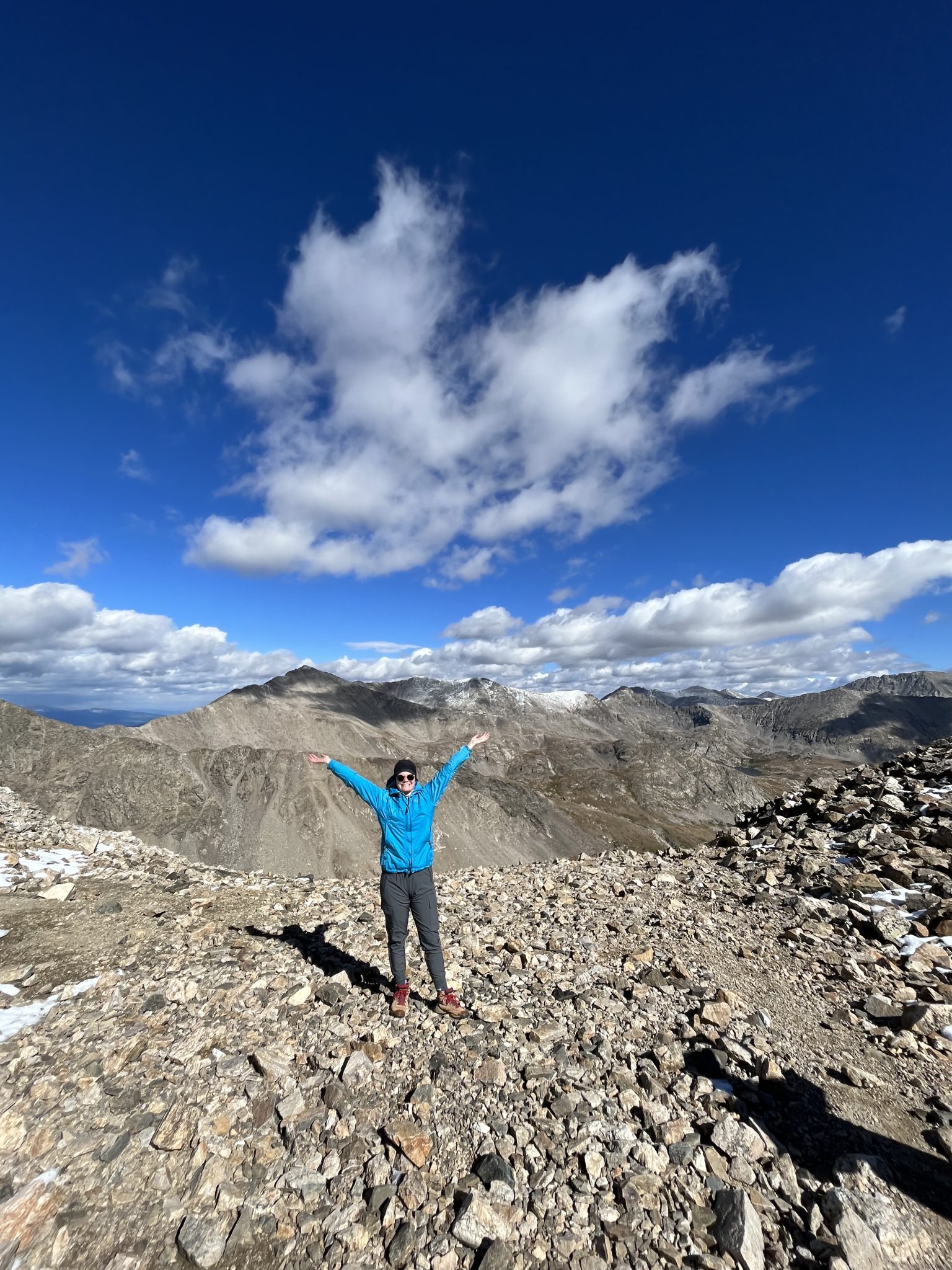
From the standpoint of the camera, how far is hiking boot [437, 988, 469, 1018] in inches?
290

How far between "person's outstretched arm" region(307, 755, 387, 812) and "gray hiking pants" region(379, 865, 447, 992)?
40.5 inches

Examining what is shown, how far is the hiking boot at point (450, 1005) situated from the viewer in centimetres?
737

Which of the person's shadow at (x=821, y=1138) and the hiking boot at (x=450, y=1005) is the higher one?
the hiking boot at (x=450, y=1005)

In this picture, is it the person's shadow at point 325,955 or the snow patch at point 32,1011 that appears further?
the person's shadow at point 325,955

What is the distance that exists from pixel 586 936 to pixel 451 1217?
5.89m

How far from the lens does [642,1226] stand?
4367mm

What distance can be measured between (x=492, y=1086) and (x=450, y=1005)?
151 centimetres

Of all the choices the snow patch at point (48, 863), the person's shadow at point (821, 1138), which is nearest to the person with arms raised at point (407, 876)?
the person's shadow at point (821, 1138)

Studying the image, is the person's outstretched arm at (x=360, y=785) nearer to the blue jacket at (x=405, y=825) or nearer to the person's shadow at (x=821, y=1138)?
the blue jacket at (x=405, y=825)

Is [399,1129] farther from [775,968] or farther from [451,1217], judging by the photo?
[775,968]

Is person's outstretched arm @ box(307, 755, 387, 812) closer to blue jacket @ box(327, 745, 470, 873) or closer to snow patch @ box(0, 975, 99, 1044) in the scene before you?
blue jacket @ box(327, 745, 470, 873)

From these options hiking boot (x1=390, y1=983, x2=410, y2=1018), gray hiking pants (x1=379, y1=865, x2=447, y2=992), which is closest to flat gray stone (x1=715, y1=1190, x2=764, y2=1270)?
gray hiking pants (x1=379, y1=865, x2=447, y2=992)

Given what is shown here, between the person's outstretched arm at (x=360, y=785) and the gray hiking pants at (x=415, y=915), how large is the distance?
1.03 metres

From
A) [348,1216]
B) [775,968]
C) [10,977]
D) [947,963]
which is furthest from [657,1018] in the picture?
[10,977]
